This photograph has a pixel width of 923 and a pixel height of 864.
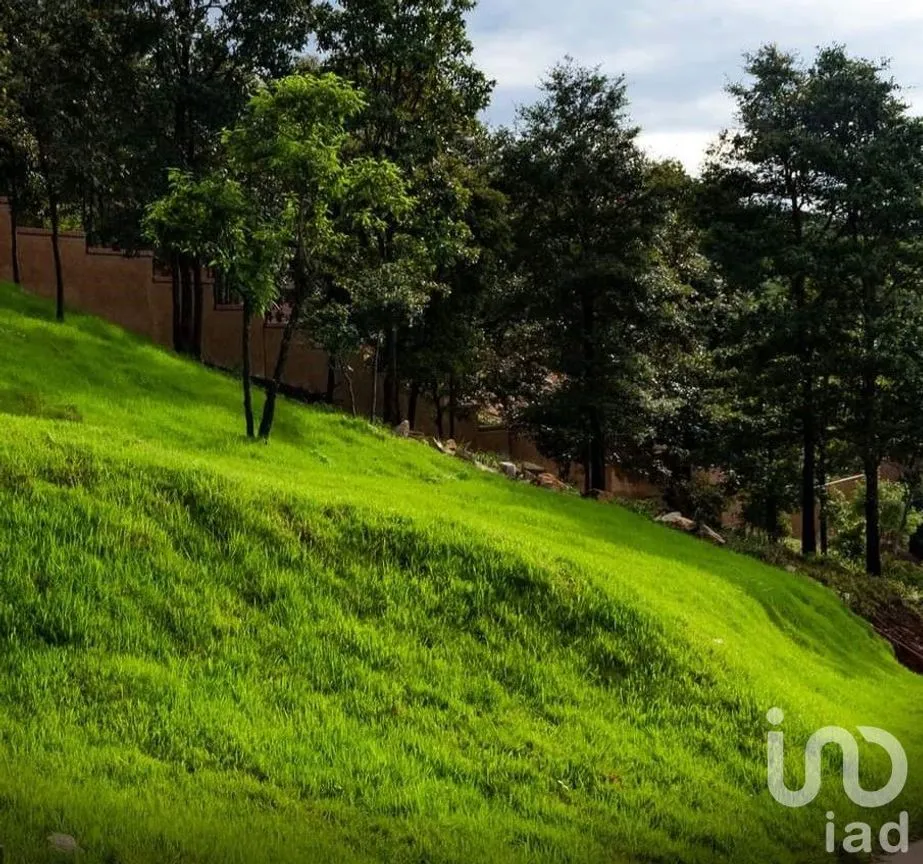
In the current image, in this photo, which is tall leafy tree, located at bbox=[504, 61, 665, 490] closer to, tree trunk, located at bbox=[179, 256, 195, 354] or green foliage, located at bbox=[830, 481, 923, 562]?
tree trunk, located at bbox=[179, 256, 195, 354]

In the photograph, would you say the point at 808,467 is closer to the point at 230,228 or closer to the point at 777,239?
the point at 777,239

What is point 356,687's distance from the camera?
836cm

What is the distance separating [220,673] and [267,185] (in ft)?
47.2

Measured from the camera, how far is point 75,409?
693 inches

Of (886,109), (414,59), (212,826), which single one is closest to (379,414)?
(414,59)

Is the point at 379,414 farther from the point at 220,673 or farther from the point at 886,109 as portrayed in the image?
the point at 220,673

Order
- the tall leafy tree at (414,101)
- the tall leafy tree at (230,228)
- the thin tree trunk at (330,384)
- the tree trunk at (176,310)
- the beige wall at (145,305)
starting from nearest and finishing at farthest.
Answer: the tall leafy tree at (230,228) → the tall leafy tree at (414,101) → the beige wall at (145,305) → the tree trunk at (176,310) → the thin tree trunk at (330,384)

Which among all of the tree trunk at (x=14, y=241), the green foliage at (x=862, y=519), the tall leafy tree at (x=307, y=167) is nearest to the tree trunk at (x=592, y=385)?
the tall leafy tree at (x=307, y=167)

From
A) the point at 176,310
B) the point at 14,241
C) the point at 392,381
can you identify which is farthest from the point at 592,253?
the point at 14,241

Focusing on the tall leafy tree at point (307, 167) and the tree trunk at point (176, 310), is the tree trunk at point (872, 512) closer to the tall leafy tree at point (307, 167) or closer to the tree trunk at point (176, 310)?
the tall leafy tree at point (307, 167)
